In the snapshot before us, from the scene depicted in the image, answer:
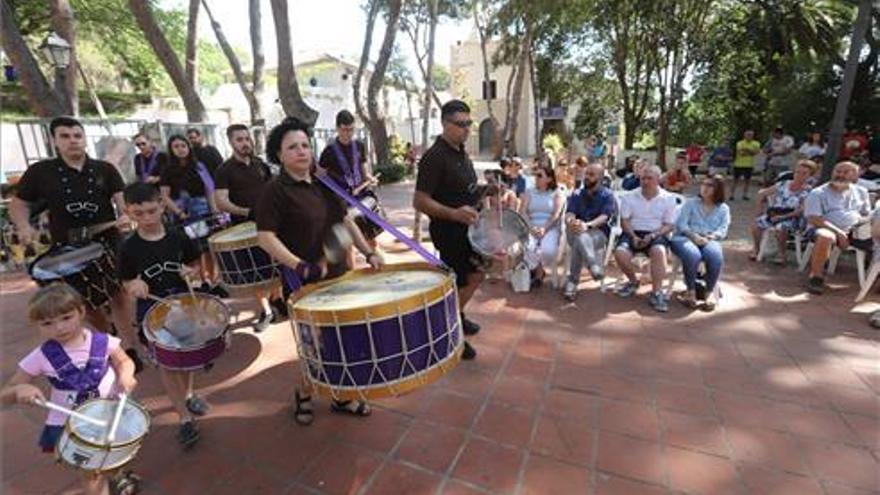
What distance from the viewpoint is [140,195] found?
9.38 ft

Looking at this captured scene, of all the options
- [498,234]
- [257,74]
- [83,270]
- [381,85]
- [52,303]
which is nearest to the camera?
[52,303]

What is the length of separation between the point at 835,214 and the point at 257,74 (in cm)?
1143

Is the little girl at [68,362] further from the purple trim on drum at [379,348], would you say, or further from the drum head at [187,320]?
the purple trim on drum at [379,348]

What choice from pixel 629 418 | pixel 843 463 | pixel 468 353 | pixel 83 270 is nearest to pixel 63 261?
pixel 83 270

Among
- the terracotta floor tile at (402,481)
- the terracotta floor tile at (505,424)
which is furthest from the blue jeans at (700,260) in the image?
the terracotta floor tile at (402,481)

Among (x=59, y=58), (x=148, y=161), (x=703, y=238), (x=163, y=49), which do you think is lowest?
(x=703, y=238)

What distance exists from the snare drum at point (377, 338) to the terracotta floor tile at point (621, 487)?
3.22 feet

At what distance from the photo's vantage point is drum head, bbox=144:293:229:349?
2.62 meters

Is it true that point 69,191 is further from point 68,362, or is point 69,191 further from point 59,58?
point 59,58

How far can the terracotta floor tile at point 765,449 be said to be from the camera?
2672mm

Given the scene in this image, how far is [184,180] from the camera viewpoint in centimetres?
548

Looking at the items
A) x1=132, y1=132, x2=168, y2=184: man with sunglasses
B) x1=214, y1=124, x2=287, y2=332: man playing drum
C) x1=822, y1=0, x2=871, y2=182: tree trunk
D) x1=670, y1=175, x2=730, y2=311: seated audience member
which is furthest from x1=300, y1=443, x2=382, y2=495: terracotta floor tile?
x1=822, y1=0, x2=871, y2=182: tree trunk

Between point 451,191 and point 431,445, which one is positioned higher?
point 451,191

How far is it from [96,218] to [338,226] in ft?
6.63
